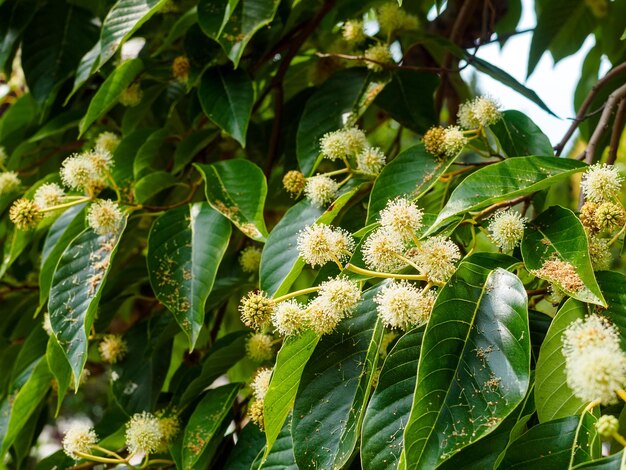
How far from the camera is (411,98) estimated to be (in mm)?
1601

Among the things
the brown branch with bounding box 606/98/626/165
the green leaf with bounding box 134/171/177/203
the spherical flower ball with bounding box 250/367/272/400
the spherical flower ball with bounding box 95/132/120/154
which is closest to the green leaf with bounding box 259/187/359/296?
the spherical flower ball with bounding box 250/367/272/400

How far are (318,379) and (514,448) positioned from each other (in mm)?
277

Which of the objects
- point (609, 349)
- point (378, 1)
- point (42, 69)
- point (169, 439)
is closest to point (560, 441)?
point (609, 349)

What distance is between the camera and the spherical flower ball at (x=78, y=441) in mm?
1310

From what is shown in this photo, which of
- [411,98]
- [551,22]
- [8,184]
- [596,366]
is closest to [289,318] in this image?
[596,366]

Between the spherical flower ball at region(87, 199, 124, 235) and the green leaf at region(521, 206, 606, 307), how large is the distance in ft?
2.41

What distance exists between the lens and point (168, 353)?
1574 millimetres

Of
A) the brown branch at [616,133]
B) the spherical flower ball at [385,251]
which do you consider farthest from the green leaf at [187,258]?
the brown branch at [616,133]

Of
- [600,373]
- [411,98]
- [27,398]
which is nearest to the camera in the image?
[600,373]

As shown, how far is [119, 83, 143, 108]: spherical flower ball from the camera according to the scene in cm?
174

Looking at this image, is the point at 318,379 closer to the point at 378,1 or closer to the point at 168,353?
the point at 168,353

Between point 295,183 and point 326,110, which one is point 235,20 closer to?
point 326,110

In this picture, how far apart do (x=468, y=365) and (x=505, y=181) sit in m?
0.29

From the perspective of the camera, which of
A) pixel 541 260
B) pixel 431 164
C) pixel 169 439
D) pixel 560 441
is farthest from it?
pixel 169 439
